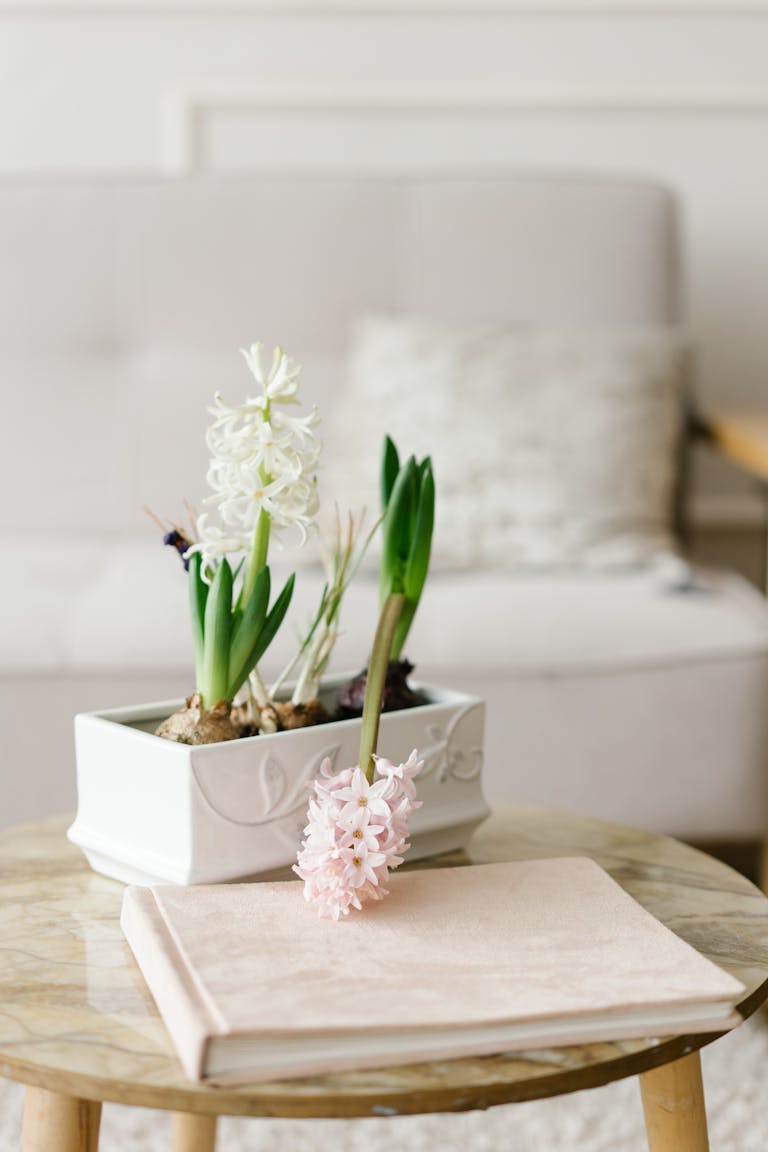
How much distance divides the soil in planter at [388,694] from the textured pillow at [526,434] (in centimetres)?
81

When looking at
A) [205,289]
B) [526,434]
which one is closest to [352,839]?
[526,434]

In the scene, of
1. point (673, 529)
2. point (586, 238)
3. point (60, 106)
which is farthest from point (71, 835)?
point (60, 106)

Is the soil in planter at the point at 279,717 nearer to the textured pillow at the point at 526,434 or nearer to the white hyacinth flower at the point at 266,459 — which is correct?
the white hyacinth flower at the point at 266,459

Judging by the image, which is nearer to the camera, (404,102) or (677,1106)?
(677,1106)

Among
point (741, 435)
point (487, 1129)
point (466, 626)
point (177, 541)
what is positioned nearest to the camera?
point (177, 541)

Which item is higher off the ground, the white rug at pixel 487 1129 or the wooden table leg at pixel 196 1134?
the wooden table leg at pixel 196 1134

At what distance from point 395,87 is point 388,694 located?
1.66m

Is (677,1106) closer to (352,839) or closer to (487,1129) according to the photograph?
(352,839)

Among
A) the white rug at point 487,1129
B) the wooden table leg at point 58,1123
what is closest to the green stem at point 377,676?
the wooden table leg at point 58,1123

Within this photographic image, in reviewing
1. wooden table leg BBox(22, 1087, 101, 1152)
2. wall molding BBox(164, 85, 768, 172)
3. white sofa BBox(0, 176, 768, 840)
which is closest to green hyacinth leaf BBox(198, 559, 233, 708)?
wooden table leg BBox(22, 1087, 101, 1152)

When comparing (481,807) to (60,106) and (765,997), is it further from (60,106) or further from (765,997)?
(60,106)

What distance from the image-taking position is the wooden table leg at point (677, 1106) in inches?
28.2

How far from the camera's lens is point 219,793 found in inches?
30.7

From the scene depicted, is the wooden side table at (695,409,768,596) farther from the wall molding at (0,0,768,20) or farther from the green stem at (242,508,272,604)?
the green stem at (242,508,272,604)
